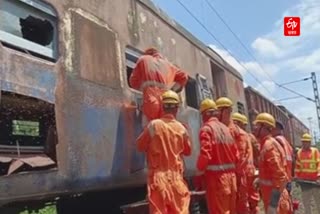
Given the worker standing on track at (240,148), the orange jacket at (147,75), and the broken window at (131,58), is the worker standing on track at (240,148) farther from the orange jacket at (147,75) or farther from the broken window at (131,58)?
the broken window at (131,58)

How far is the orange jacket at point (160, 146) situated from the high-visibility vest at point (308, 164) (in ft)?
18.0

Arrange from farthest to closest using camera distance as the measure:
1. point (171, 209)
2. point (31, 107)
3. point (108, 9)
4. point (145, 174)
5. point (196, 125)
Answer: point (196, 125) → point (145, 174) → point (108, 9) → point (171, 209) → point (31, 107)

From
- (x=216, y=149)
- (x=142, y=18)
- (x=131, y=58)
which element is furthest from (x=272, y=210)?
(x=142, y=18)

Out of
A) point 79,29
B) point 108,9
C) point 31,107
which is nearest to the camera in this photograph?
point 31,107

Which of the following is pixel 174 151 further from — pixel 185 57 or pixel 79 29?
pixel 185 57

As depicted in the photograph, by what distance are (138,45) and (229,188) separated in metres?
1.75

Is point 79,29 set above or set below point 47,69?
above

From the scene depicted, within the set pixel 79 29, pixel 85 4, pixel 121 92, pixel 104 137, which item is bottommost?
pixel 104 137

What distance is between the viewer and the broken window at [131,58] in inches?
189

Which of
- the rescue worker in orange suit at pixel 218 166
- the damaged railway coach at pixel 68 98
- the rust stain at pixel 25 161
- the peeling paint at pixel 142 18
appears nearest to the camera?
the rust stain at pixel 25 161

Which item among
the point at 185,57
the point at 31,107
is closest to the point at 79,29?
the point at 31,107

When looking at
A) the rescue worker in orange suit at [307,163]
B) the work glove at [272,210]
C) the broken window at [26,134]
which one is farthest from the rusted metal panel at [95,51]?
the rescue worker in orange suit at [307,163]

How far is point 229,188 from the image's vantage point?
5.03m

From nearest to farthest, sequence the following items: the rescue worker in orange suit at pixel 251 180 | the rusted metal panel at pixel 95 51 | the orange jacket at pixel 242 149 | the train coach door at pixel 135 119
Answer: the rusted metal panel at pixel 95 51, the train coach door at pixel 135 119, the orange jacket at pixel 242 149, the rescue worker in orange suit at pixel 251 180
